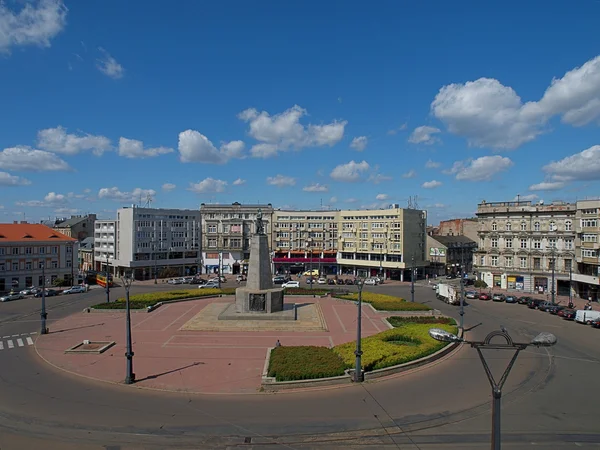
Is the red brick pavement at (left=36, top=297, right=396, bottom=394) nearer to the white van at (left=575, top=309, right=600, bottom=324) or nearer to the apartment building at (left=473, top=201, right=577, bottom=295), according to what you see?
the white van at (left=575, top=309, right=600, bottom=324)

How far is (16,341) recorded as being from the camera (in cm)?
2858

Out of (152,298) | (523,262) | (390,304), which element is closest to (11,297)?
(152,298)

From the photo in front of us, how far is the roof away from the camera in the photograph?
59184mm

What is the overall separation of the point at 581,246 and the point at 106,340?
5340 cm

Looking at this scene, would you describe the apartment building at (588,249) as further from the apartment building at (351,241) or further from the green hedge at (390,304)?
the apartment building at (351,241)

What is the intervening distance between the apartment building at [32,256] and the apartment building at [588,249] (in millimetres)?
69623

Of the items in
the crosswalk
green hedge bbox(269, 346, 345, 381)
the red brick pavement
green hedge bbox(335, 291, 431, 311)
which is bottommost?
the crosswalk

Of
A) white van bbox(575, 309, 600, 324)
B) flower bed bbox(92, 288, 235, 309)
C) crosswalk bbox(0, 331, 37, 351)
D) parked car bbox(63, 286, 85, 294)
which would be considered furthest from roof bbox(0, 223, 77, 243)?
white van bbox(575, 309, 600, 324)

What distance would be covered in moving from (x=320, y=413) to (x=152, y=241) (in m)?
64.9

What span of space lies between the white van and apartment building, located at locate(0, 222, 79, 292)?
64.5 metres

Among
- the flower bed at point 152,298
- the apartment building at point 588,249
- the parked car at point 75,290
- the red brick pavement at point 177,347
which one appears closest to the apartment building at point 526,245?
the apartment building at point 588,249

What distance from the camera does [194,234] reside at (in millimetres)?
82125

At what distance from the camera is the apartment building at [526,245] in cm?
5541

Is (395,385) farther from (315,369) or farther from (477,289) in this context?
(477,289)
